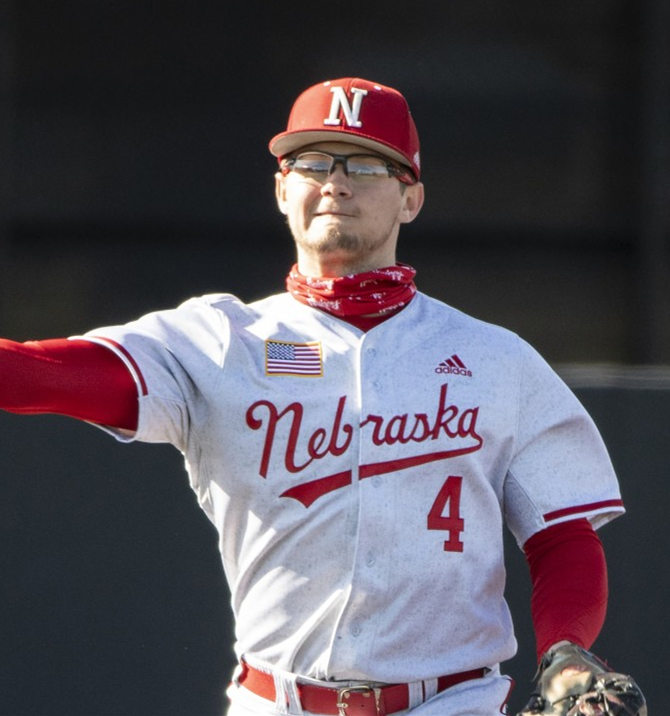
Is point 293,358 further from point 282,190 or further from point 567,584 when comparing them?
point 567,584

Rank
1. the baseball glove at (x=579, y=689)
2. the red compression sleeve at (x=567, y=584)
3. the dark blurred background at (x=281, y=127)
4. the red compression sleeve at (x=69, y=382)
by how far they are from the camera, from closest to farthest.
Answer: the baseball glove at (x=579, y=689) < the red compression sleeve at (x=69, y=382) < the red compression sleeve at (x=567, y=584) < the dark blurred background at (x=281, y=127)

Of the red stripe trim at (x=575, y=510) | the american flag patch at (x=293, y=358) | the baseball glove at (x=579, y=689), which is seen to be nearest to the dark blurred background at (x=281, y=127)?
the red stripe trim at (x=575, y=510)

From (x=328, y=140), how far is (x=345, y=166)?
0.06 meters

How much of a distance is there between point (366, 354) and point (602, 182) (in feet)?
9.29

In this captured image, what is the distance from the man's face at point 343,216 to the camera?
9.69ft

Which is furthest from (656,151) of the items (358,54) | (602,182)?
(358,54)

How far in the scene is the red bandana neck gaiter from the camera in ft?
9.81

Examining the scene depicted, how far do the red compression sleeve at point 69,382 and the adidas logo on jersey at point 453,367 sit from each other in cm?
60

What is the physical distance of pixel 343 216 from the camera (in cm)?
295

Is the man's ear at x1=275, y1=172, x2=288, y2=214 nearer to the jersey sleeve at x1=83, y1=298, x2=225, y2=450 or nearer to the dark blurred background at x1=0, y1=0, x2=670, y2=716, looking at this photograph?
the jersey sleeve at x1=83, y1=298, x2=225, y2=450

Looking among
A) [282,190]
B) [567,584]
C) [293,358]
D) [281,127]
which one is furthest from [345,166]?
[281,127]

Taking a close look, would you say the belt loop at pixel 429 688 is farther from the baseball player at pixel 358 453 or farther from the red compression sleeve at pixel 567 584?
the red compression sleeve at pixel 567 584

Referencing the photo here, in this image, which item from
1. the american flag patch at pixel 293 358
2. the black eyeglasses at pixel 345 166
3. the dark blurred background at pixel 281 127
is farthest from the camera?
the dark blurred background at pixel 281 127

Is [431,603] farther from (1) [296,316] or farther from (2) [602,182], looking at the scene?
(2) [602,182]
